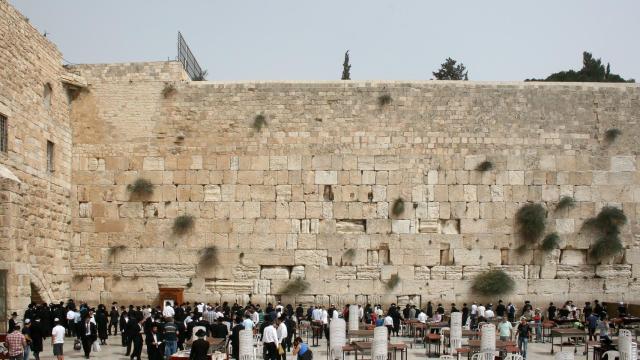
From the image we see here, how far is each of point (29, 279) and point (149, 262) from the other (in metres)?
3.55

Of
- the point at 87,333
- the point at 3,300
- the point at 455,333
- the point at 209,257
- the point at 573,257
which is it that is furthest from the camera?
the point at 573,257

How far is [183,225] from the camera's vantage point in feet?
59.9

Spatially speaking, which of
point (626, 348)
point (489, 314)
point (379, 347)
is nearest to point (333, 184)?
point (489, 314)

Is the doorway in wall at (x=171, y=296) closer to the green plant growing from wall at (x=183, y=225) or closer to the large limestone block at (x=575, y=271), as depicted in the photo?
the green plant growing from wall at (x=183, y=225)

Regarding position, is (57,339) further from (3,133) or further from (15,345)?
(3,133)

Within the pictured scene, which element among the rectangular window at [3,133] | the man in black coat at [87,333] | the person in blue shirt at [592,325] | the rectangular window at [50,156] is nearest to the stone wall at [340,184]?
the rectangular window at [50,156]

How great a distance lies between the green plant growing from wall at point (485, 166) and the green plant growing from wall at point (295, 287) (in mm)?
5091

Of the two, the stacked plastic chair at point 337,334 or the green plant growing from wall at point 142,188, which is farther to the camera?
the green plant growing from wall at point 142,188

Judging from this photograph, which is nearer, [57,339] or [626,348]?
[626,348]

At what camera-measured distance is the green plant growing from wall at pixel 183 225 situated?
18.2 metres

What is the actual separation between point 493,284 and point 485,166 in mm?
2873

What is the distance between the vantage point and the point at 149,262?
719 inches

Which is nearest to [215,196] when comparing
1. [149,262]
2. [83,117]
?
[149,262]

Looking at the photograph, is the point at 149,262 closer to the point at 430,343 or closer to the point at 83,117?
the point at 83,117
